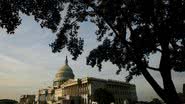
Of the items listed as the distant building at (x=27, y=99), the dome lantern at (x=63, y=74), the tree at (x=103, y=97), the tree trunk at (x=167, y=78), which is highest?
the dome lantern at (x=63, y=74)

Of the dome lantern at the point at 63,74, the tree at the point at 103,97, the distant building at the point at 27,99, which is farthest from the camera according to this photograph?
the distant building at the point at 27,99

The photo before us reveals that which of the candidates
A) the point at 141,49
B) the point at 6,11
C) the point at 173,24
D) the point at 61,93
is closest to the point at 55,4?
the point at 6,11

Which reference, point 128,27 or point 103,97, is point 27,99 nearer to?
point 103,97

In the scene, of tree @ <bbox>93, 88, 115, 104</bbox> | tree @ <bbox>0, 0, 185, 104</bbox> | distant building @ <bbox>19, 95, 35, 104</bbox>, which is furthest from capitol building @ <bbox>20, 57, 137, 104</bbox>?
tree @ <bbox>0, 0, 185, 104</bbox>

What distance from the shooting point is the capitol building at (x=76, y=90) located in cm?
13169

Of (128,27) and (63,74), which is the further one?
(63,74)

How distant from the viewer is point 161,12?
42.2 feet

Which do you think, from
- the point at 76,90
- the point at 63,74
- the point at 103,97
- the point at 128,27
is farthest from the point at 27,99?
the point at 128,27

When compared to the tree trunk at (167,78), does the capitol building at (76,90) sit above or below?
above

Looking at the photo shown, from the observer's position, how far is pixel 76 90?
474 feet

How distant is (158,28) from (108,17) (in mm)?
2140

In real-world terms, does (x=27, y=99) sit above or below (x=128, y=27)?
above

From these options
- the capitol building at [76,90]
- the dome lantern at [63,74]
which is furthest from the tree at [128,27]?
the dome lantern at [63,74]

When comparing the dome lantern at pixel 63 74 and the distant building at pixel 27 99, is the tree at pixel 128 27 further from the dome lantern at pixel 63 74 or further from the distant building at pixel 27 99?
the distant building at pixel 27 99
